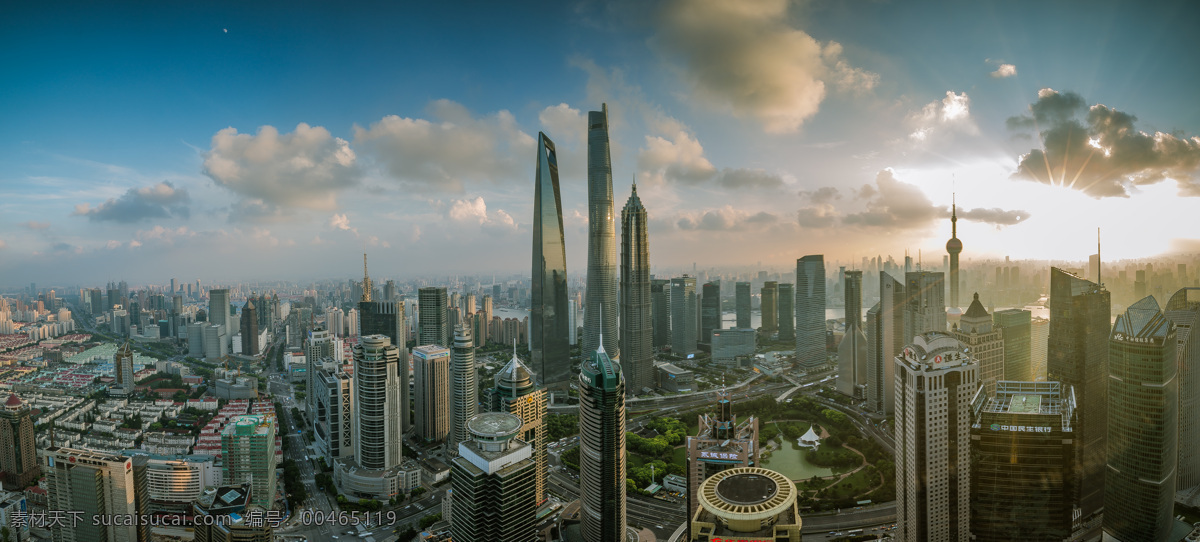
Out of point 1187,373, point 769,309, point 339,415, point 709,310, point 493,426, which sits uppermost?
point 1187,373

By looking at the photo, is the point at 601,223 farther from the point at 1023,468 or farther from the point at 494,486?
the point at 1023,468

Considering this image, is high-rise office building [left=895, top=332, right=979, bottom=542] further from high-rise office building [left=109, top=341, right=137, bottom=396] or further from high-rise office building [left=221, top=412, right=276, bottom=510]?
high-rise office building [left=109, top=341, right=137, bottom=396]

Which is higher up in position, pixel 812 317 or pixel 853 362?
pixel 812 317

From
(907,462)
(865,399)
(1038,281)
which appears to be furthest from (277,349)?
(1038,281)

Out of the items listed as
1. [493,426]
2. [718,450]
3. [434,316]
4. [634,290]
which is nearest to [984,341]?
[718,450]

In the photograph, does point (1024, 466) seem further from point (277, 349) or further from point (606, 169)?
point (277, 349)

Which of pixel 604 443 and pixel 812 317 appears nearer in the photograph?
pixel 604 443
